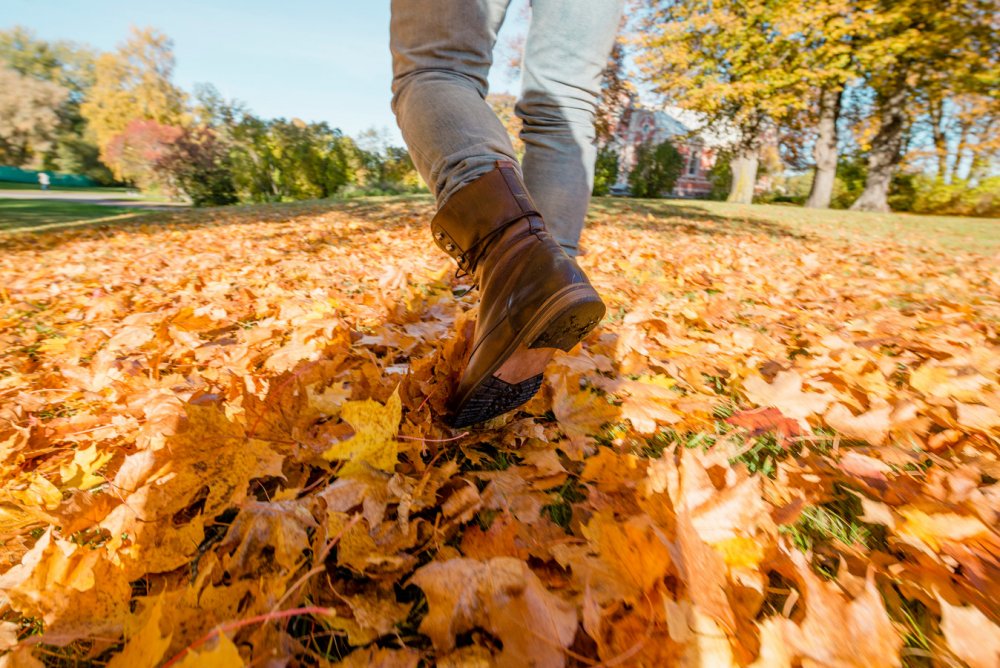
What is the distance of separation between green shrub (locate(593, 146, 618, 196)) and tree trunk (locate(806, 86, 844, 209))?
9.33m

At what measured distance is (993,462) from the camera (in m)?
0.95

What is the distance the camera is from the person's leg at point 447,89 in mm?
1071

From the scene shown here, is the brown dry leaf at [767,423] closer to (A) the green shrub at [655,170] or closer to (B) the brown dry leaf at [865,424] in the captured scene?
(B) the brown dry leaf at [865,424]

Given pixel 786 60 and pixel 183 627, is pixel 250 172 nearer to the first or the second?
pixel 786 60

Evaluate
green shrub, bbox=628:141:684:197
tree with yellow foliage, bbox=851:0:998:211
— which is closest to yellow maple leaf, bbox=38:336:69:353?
tree with yellow foliage, bbox=851:0:998:211

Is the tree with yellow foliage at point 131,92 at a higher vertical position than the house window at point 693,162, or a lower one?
higher

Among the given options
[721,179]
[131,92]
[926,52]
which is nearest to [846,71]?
[926,52]

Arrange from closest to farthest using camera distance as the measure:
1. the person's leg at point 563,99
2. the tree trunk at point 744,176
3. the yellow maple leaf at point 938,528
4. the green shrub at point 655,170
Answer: the yellow maple leaf at point 938,528, the person's leg at point 563,99, the tree trunk at point 744,176, the green shrub at point 655,170

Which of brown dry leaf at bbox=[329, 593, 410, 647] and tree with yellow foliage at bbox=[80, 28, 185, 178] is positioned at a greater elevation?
tree with yellow foliage at bbox=[80, 28, 185, 178]

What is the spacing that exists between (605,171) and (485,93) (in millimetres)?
25161

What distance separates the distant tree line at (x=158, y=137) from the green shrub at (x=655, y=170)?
12.1 metres

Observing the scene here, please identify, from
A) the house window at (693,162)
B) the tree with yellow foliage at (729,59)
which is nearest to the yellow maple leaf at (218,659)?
the tree with yellow foliage at (729,59)

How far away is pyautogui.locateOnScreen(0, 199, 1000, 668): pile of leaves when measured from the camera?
1.96ft

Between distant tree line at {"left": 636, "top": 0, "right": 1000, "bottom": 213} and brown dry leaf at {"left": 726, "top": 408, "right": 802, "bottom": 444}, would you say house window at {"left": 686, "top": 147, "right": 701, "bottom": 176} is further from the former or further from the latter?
brown dry leaf at {"left": 726, "top": 408, "right": 802, "bottom": 444}
